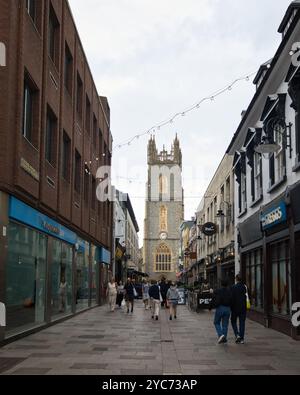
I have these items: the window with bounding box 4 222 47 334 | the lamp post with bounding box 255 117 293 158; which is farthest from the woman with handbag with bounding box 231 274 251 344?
the window with bounding box 4 222 47 334

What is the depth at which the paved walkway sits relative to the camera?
10305 mm

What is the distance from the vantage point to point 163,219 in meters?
116

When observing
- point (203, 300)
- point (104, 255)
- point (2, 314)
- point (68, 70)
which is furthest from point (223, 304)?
point (104, 255)

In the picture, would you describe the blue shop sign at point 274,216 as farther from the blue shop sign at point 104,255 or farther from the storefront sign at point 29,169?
the blue shop sign at point 104,255

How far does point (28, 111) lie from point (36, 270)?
4.79 meters

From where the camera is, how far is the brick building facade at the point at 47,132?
13.7 m

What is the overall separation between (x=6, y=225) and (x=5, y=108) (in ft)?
9.20

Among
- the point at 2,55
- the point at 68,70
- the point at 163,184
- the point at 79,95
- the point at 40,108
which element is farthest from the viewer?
the point at 163,184

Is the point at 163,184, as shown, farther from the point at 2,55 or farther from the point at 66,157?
the point at 2,55

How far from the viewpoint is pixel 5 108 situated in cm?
1341

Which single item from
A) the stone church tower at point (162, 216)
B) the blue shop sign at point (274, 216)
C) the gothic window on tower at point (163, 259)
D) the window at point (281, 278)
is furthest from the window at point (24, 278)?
the gothic window on tower at point (163, 259)

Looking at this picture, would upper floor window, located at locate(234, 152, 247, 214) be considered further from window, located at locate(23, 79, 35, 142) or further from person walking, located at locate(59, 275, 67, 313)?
window, located at locate(23, 79, 35, 142)

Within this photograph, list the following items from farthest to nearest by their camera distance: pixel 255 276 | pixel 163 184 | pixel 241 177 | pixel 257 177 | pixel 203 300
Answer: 1. pixel 163 184
2. pixel 203 300
3. pixel 241 177
4. pixel 255 276
5. pixel 257 177

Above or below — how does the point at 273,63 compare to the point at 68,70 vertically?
below
